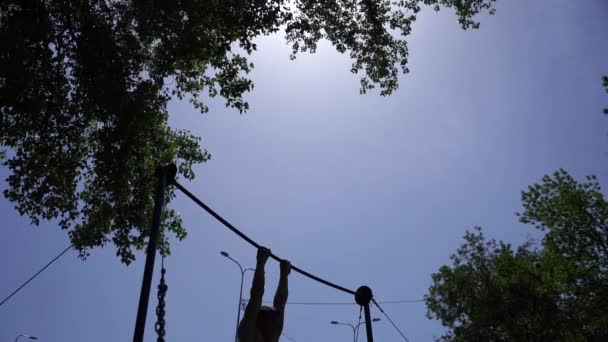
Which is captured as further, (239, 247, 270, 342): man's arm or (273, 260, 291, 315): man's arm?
(273, 260, 291, 315): man's arm

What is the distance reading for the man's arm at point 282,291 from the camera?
5.12m

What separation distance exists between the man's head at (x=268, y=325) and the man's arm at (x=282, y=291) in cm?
31

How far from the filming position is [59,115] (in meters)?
11.2

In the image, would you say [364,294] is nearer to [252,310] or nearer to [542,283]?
[252,310]

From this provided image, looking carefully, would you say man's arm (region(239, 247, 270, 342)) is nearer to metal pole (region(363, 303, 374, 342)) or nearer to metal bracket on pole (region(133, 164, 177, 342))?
metal bracket on pole (region(133, 164, 177, 342))

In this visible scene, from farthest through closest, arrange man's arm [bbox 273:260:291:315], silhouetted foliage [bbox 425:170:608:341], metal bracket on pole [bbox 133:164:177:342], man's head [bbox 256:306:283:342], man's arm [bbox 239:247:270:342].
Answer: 1. silhouetted foliage [bbox 425:170:608:341]
2. man's arm [bbox 273:260:291:315]
3. man's head [bbox 256:306:283:342]
4. man's arm [bbox 239:247:270:342]
5. metal bracket on pole [bbox 133:164:177:342]

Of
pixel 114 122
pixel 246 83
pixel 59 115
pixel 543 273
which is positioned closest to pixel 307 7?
pixel 246 83

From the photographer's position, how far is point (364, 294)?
752 cm

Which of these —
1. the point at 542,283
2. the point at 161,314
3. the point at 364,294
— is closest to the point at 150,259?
the point at 161,314

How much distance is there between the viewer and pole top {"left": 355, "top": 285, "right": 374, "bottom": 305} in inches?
295

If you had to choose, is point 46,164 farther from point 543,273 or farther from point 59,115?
point 543,273

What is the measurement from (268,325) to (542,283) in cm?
2408

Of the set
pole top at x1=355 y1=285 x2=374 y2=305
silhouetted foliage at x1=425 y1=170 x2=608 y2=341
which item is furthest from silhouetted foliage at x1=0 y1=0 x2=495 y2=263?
silhouetted foliage at x1=425 y1=170 x2=608 y2=341

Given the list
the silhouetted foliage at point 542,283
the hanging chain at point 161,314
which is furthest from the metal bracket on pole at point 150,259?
the silhouetted foliage at point 542,283
